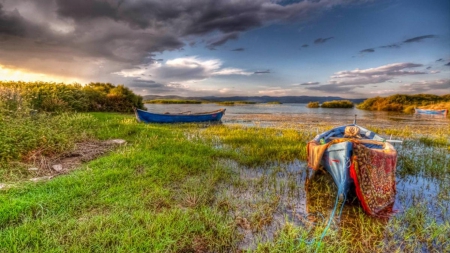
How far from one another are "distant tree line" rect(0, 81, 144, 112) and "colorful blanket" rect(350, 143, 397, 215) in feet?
41.5

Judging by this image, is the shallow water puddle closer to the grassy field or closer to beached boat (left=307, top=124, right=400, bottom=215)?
the grassy field

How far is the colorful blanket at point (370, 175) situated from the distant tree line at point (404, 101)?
49.9m

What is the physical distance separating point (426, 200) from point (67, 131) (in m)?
11.8

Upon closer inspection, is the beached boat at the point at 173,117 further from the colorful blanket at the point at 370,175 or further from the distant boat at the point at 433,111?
the distant boat at the point at 433,111

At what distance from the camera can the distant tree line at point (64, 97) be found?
1106 centimetres

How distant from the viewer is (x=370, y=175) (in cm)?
475

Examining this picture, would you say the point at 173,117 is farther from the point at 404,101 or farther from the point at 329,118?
the point at 404,101

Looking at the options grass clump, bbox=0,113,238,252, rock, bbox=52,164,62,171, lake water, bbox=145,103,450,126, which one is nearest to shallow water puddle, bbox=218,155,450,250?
grass clump, bbox=0,113,238,252

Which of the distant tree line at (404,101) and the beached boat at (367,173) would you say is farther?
the distant tree line at (404,101)

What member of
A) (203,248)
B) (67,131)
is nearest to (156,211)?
(203,248)

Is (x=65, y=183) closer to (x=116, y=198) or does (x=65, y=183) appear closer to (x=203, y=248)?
(x=116, y=198)

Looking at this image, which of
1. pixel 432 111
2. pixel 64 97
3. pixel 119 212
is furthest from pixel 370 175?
pixel 432 111

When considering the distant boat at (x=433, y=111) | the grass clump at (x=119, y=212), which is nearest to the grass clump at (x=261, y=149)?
the grass clump at (x=119, y=212)

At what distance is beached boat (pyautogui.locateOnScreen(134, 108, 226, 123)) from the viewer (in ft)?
58.0
